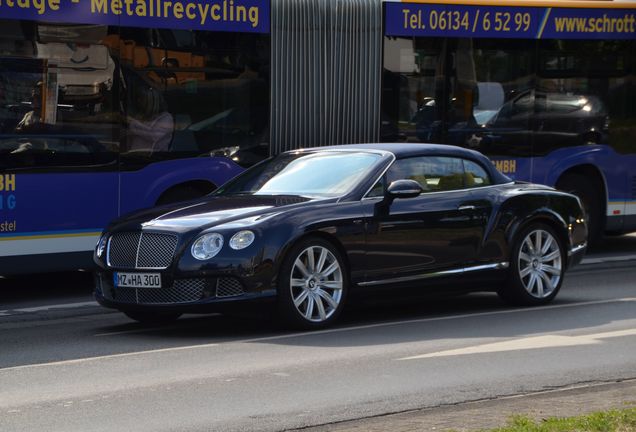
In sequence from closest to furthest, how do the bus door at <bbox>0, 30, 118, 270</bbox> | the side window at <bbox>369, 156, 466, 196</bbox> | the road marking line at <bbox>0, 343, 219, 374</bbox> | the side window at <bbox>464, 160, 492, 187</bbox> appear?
the road marking line at <bbox>0, 343, 219, 374</bbox>, the side window at <bbox>369, 156, 466, 196</bbox>, the side window at <bbox>464, 160, 492, 187</bbox>, the bus door at <bbox>0, 30, 118, 270</bbox>

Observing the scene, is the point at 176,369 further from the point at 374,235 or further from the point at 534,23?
the point at 534,23

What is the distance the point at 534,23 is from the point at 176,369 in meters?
9.65

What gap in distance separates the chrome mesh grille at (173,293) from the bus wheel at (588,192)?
27.4ft

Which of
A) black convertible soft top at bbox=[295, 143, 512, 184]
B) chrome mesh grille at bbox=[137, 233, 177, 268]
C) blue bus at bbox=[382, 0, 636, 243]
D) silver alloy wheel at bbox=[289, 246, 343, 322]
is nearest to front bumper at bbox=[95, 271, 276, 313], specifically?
chrome mesh grille at bbox=[137, 233, 177, 268]

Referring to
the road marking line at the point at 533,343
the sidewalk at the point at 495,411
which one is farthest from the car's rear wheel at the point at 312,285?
the sidewalk at the point at 495,411

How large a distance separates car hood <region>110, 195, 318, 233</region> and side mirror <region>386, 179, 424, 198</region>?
0.71 metres

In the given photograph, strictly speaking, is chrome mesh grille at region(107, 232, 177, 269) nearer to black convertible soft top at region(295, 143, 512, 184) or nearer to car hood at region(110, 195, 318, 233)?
car hood at region(110, 195, 318, 233)

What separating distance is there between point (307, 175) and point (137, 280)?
191cm

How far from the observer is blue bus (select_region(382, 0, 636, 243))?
1673cm

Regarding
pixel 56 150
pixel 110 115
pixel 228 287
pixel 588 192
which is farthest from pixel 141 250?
pixel 588 192

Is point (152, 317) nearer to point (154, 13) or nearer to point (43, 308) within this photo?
point (43, 308)

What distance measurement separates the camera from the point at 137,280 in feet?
35.7

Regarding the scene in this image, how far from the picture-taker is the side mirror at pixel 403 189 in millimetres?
11562

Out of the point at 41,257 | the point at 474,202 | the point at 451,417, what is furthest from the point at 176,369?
the point at 41,257
